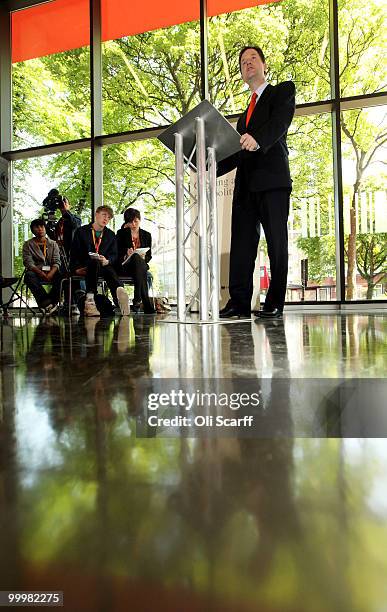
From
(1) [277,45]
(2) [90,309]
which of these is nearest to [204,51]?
(1) [277,45]

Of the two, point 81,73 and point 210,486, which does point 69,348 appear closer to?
point 210,486

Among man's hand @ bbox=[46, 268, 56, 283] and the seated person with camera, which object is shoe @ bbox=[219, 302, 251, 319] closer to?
man's hand @ bbox=[46, 268, 56, 283]

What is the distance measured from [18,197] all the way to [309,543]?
8.16m

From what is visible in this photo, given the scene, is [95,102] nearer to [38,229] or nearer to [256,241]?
[38,229]

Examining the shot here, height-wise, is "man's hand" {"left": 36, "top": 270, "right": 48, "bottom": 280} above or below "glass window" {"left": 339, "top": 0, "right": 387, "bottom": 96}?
below

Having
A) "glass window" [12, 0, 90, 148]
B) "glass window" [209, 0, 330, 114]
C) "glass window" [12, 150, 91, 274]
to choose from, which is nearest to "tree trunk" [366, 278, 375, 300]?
"glass window" [209, 0, 330, 114]

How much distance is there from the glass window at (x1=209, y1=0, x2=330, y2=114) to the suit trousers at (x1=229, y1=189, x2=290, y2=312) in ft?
15.0

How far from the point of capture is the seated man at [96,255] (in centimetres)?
450

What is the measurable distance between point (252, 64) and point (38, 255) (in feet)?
11.8

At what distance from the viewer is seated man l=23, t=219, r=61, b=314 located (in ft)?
17.7

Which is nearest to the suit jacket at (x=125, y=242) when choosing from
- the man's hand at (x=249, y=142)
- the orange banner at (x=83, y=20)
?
Answer: the man's hand at (x=249, y=142)

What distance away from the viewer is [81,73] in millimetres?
8000

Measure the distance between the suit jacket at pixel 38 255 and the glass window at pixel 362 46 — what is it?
13.2 feet

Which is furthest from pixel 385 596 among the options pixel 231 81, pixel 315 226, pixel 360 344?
pixel 231 81
